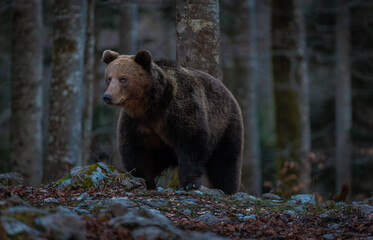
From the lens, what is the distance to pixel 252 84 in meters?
16.7

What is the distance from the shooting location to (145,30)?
31.6 meters

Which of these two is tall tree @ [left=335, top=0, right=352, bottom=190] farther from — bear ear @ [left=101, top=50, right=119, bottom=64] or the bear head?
bear ear @ [left=101, top=50, right=119, bottom=64]

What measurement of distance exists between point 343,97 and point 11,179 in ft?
50.7

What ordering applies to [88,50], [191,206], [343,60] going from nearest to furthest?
[191,206] → [88,50] → [343,60]

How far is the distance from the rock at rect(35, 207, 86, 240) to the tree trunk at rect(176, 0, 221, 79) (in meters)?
5.03

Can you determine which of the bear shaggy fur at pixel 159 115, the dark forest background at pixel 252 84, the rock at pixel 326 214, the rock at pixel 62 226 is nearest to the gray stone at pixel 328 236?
the rock at pixel 326 214

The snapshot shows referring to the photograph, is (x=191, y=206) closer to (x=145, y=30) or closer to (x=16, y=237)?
(x=16, y=237)

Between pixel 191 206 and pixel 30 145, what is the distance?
294 inches

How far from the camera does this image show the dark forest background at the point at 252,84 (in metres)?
9.79

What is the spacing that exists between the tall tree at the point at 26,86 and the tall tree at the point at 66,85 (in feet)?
6.97

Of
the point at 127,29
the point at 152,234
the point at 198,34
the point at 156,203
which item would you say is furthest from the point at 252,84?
the point at 152,234

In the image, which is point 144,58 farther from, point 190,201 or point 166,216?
point 166,216

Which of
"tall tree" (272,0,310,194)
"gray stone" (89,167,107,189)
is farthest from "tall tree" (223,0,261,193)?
"gray stone" (89,167,107,189)

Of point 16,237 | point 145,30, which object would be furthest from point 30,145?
point 145,30
